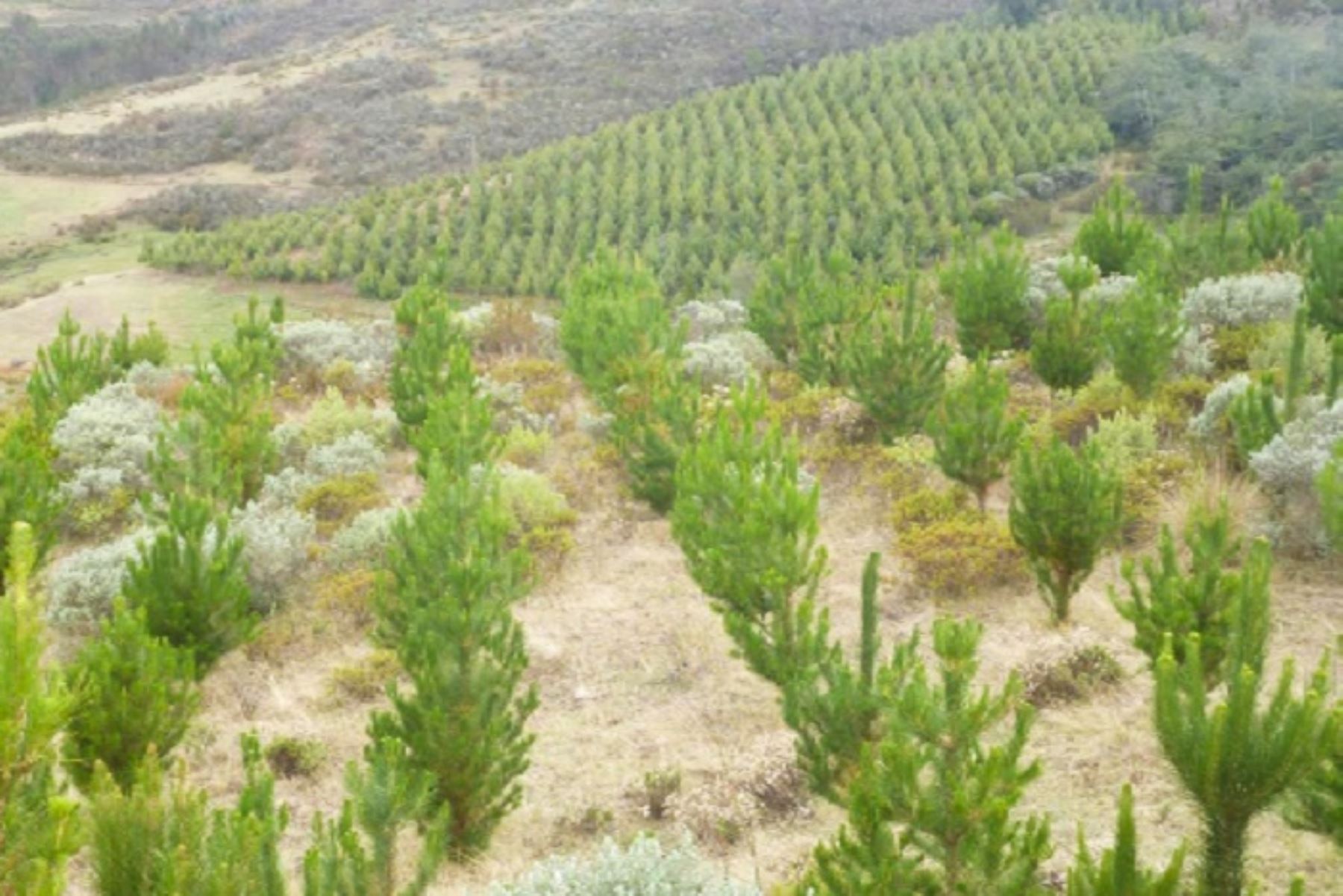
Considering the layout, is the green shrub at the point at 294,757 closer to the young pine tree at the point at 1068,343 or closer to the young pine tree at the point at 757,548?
the young pine tree at the point at 757,548

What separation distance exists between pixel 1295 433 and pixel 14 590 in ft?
30.5

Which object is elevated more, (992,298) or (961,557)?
(992,298)

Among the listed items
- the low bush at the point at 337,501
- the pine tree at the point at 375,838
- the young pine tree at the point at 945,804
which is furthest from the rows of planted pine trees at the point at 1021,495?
the low bush at the point at 337,501

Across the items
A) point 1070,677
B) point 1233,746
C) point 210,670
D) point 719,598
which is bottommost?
point 210,670

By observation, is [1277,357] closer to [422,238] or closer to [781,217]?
[781,217]

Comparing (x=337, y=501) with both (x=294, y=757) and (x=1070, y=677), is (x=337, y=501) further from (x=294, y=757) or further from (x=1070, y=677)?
(x=1070, y=677)

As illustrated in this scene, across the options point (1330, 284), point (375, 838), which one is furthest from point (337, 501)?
point (1330, 284)

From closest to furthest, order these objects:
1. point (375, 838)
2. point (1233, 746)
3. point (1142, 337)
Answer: point (1233, 746) → point (375, 838) → point (1142, 337)

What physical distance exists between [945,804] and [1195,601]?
8.90 ft

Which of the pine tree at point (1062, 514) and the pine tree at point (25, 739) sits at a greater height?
the pine tree at point (25, 739)

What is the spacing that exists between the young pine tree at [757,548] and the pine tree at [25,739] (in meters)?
4.65

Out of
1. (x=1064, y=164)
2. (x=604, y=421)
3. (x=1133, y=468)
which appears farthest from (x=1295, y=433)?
(x=1064, y=164)

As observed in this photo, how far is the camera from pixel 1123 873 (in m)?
4.71

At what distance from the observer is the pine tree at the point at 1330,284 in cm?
1272
